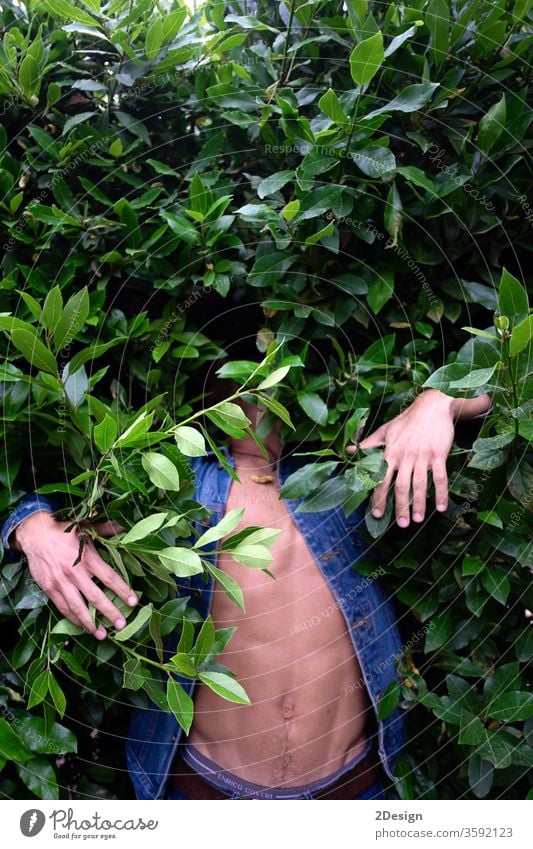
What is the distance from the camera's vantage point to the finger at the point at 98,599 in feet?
2.75

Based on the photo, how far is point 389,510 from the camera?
902mm

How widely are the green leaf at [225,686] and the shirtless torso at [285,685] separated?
0.19m

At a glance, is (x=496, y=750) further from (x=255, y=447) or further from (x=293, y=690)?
(x=255, y=447)

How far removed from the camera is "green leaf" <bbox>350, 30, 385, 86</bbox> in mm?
815

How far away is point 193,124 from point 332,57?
0.70ft

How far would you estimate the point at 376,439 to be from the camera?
92 cm

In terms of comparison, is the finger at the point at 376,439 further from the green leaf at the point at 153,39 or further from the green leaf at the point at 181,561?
the green leaf at the point at 153,39

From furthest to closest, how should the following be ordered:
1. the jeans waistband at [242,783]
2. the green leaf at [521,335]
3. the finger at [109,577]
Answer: the jeans waistband at [242,783] → the finger at [109,577] → the green leaf at [521,335]

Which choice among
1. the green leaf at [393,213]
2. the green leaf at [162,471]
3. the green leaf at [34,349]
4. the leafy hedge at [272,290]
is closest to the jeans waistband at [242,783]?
the leafy hedge at [272,290]

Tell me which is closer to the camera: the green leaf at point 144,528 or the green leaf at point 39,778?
the green leaf at point 144,528

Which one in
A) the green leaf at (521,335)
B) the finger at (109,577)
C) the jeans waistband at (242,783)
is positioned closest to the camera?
the green leaf at (521,335)

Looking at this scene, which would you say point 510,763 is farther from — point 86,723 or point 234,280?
point 234,280

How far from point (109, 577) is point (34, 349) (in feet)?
0.88

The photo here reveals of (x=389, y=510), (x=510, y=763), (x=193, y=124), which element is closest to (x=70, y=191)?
(x=193, y=124)
